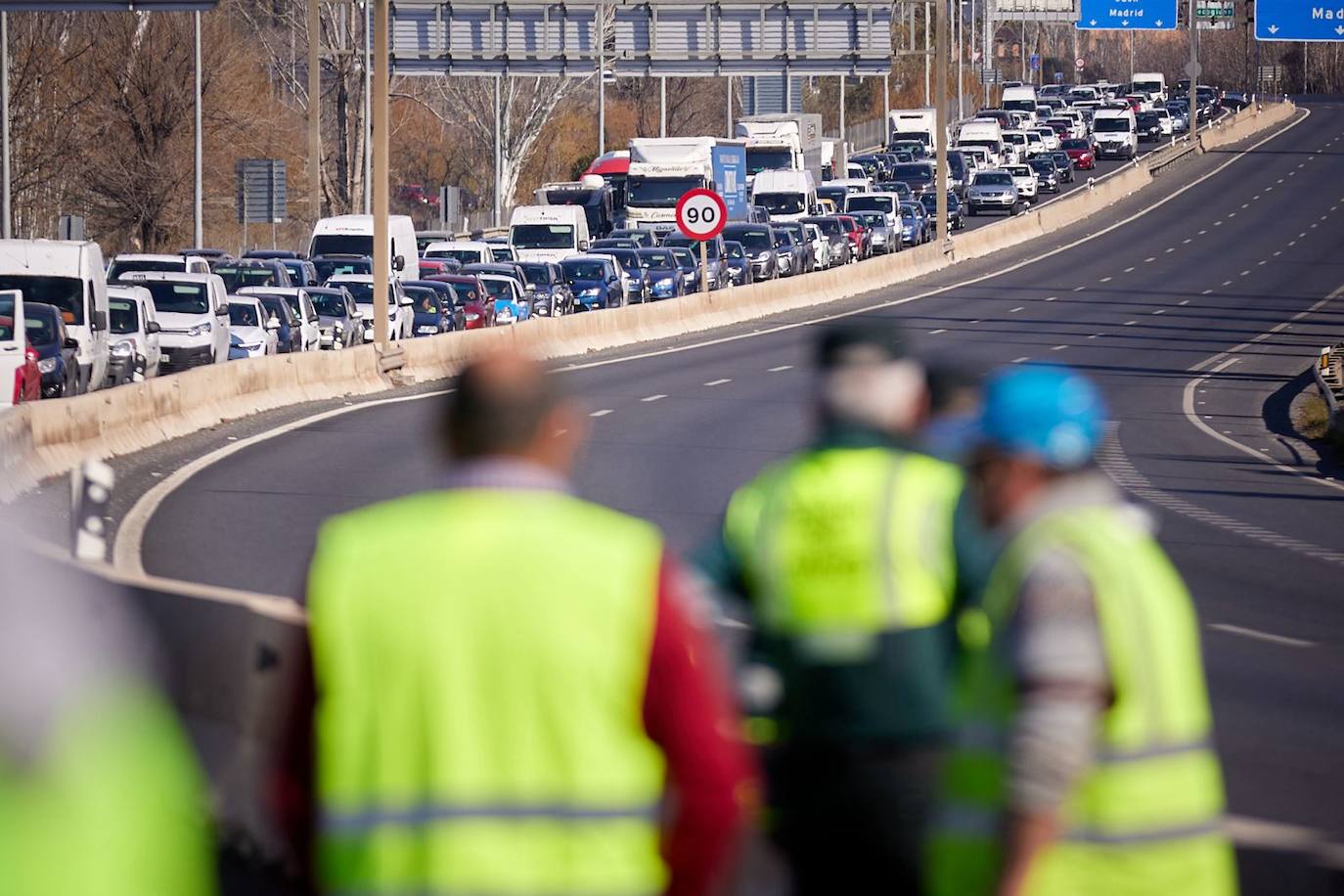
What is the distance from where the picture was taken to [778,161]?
70.9 m

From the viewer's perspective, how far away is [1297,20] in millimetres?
71375

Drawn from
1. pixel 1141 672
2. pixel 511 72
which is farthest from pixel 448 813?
pixel 511 72

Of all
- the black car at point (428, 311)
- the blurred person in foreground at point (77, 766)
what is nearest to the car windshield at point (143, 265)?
the black car at point (428, 311)

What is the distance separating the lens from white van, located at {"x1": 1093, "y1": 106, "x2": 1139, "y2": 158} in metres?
102

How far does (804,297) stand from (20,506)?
33657 mm

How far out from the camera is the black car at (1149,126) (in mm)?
112375

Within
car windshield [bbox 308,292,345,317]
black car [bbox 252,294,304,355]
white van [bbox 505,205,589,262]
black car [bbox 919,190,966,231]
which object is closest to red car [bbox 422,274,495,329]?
car windshield [bbox 308,292,345,317]

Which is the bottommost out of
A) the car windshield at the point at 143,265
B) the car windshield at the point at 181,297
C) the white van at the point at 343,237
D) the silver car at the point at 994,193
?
the car windshield at the point at 181,297

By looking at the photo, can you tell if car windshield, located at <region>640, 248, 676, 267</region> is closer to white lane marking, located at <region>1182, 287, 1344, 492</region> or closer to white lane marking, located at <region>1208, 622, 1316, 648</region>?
white lane marking, located at <region>1182, 287, 1344, 492</region>

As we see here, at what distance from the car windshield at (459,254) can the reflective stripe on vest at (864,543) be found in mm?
44528

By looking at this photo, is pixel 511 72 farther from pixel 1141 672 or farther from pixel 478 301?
pixel 1141 672

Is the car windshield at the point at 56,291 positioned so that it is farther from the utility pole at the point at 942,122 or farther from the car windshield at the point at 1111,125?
the car windshield at the point at 1111,125

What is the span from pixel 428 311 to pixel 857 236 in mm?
25503

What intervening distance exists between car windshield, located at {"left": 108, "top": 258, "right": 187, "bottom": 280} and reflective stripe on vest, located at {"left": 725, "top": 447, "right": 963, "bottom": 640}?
3255cm
